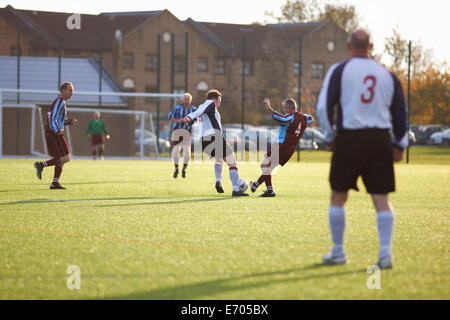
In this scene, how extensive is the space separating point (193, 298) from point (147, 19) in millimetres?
52229

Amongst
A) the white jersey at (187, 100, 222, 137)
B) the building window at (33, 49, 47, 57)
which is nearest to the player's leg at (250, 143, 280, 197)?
the white jersey at (187, 100, 222, 137)

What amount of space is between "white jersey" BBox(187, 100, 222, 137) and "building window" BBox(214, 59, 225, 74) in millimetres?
47742

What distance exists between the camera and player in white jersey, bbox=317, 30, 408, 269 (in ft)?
16.9

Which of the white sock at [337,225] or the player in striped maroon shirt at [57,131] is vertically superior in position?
the player in striped maroon shirt at [57,131]

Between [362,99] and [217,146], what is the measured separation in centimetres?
644

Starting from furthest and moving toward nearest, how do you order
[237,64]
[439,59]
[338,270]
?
1. [237,64]
2. [439,59]
3. [338,270]

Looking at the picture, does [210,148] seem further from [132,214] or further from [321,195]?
[132,214]

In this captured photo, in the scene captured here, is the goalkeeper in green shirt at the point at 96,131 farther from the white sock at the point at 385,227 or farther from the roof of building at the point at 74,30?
the roof of building at the point at 74,30

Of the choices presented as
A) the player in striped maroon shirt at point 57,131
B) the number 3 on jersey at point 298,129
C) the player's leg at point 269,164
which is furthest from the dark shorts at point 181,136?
the number 3 on jersey at point 298,129

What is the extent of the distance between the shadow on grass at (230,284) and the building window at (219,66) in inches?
2142

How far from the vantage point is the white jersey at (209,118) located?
11219 millimetres

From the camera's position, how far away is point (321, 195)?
39.6 feet

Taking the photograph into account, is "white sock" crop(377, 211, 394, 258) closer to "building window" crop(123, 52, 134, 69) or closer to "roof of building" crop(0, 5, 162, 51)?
"roof of building" crop(0, 5, 162, 51)
